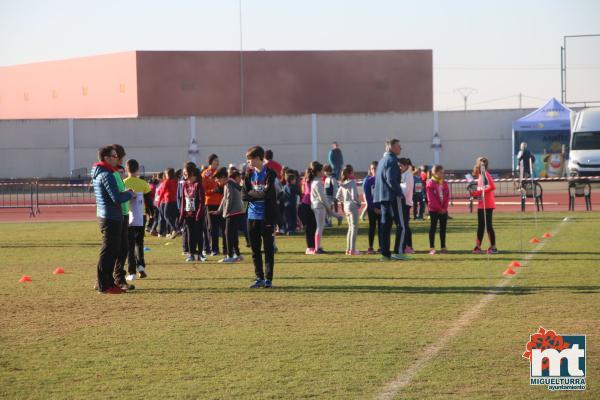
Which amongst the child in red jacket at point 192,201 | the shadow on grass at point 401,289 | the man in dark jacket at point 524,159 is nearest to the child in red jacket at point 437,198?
the child in red jacket at point 192,201

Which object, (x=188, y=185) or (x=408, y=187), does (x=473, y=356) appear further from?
(x=408, y=187)

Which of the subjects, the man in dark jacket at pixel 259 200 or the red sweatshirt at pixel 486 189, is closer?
the man in dark jacket at pixel 259 200

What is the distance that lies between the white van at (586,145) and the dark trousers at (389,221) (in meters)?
25.0

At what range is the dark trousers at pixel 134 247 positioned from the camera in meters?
14.7

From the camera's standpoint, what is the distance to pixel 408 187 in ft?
61.8

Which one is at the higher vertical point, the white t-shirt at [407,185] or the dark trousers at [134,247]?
the white t-shirt at [407,185]

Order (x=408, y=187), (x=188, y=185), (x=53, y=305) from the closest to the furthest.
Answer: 1. (x=53, y=305)
2. (x=188, y=185)
3. (x=408, y=187)

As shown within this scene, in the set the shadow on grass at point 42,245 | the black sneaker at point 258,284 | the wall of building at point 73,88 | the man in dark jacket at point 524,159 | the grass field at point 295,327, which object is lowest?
the shadow on grass at point 42,245

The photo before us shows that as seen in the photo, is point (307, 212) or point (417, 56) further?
point (417, 56)

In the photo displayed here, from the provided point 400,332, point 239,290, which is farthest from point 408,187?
point 400,332

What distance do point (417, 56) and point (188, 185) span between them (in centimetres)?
5050

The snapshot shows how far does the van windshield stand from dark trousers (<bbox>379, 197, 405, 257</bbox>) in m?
25.5

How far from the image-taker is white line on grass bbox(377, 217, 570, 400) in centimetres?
760

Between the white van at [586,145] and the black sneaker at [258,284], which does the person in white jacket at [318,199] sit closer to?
the black sneaker at [258,284]
